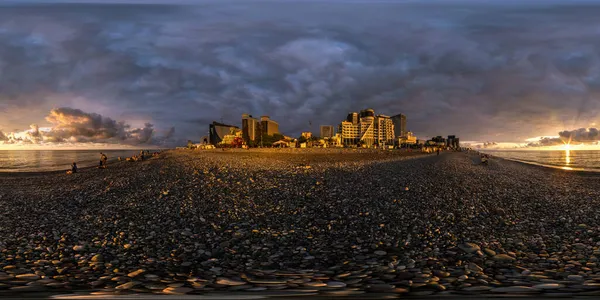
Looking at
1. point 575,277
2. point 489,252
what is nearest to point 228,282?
point 489,252

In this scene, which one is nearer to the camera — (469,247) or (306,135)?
(469,247)

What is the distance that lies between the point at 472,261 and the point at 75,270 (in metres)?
9.44

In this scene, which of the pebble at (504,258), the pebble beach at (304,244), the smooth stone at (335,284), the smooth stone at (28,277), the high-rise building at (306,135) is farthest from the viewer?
the high-rise building at (306,135)

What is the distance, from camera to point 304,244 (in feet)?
27.0

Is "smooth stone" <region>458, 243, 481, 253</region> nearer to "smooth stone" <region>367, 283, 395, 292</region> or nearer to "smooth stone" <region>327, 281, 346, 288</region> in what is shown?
"smooth stone" <region>367, 283, 395, 292</region>

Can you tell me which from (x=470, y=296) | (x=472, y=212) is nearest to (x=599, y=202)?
(x=472, y=212)

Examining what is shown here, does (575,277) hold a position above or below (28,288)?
below

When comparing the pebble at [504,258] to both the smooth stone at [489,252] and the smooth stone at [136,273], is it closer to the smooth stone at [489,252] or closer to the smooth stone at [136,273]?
the smooth stone at [489,252]

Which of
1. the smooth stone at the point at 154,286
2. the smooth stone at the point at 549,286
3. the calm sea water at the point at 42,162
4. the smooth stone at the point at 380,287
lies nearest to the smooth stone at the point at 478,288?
the smooth stone at the point at 549,286

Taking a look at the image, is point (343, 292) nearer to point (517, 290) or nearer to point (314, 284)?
point (314, 284)

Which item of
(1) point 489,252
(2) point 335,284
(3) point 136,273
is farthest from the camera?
(1) point 489,252

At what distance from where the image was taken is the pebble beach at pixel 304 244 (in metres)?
5.78

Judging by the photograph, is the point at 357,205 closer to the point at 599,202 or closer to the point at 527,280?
the point at 527,280

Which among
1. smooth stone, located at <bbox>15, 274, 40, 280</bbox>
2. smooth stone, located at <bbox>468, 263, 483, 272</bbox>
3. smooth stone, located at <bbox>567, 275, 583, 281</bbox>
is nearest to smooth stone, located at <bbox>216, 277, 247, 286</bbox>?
smooth stone, located at <bbox>15, 274, 40, 280</bbox>
